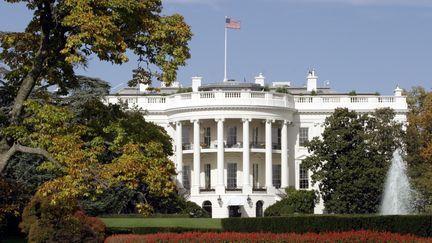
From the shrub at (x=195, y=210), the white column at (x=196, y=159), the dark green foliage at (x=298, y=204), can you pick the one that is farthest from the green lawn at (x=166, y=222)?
the white column at (x=196, y=159)

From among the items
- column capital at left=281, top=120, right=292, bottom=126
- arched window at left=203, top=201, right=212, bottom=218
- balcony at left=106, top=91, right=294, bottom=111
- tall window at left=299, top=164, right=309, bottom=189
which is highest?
balcony at left=106, top=91, right=294, bottom=111

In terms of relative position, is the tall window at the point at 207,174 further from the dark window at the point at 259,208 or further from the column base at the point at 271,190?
the column base at the point at 271,190

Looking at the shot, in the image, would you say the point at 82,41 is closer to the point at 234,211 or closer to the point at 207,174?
the point at 234,211

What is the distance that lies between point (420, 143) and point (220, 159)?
15674mm

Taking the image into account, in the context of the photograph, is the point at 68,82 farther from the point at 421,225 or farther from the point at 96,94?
the point at 96,94

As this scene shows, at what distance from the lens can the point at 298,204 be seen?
245ft

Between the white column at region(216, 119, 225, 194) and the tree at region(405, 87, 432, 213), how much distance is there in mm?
14174

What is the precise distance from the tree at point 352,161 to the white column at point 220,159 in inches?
495

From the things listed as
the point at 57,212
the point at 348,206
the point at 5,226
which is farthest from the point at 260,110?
the point at 57,212

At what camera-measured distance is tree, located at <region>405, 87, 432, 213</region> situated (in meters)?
63.9

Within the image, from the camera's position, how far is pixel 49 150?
22656mm

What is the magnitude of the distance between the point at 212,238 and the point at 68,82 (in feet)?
19.9

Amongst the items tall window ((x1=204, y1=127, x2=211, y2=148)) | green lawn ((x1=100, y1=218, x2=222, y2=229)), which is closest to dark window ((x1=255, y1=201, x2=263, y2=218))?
tall window ((x1=204, y1=127, x2=211, y2=148))

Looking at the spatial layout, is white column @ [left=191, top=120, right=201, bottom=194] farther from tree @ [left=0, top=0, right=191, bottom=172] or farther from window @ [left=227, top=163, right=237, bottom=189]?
tree @ [left=0, top=0, right=191, bottom=172]
